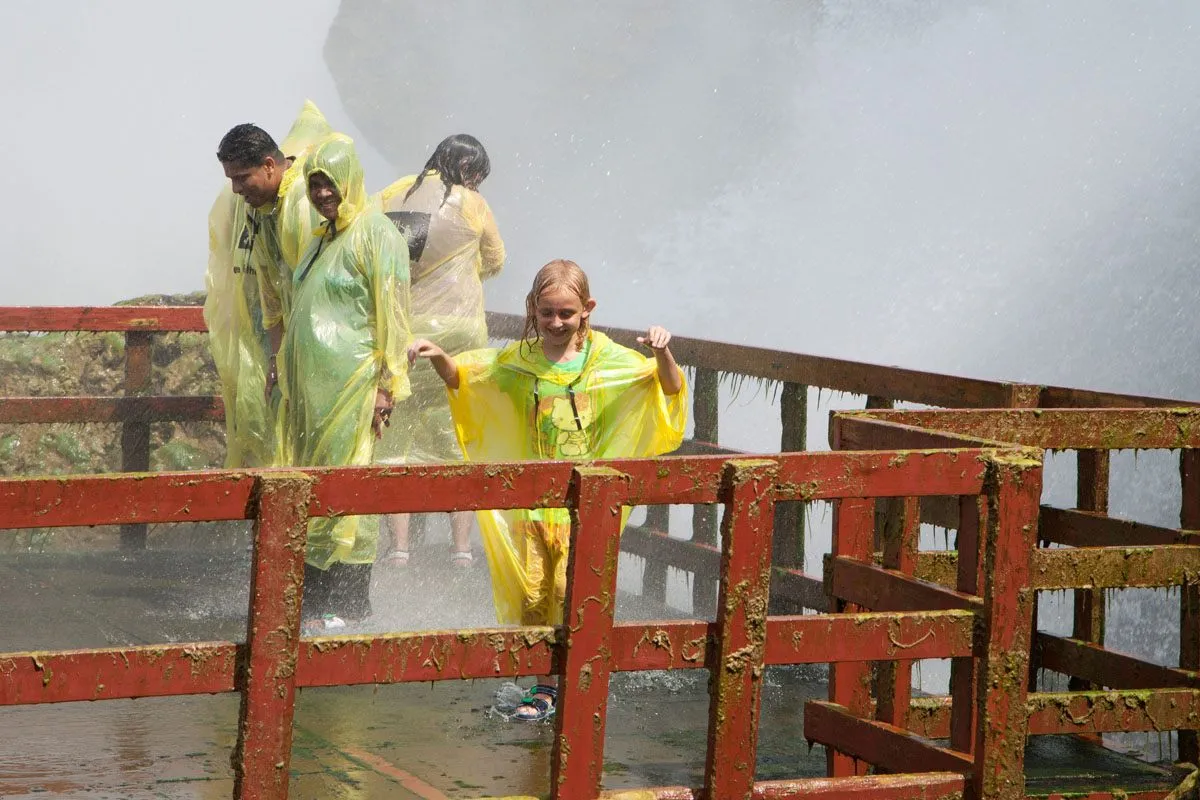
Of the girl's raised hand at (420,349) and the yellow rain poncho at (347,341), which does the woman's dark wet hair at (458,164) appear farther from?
the girl's raised hand at (420,349)

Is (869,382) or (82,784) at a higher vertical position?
(869,382)

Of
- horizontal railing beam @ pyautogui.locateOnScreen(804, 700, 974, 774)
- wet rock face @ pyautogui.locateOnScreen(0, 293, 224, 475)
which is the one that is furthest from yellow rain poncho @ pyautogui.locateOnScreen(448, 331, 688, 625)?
wet rock face @ pyautogui.locateOnScreen(0, 293, 224, 475)

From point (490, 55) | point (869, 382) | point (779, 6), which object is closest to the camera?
point (869, 382)

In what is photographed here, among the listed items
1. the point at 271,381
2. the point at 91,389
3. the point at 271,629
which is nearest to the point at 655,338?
the point at 271,629

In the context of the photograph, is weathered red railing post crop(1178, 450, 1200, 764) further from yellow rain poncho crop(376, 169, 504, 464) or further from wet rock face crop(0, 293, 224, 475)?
wet rock face crop(0, 293, 224, 475)

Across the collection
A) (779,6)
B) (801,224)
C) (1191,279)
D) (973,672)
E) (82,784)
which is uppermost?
(779,6)

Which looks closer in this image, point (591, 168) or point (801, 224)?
point (801, 224)

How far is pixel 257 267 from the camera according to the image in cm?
693

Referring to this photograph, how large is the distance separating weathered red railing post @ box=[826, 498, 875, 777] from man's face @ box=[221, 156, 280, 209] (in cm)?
324

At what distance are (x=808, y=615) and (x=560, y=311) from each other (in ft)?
4.16

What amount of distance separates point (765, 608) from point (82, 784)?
182 cm

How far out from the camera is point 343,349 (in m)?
6.16

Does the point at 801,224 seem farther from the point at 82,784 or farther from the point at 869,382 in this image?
the point at 82,784

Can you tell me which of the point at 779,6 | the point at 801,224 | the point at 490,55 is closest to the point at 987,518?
the point at 801,224
